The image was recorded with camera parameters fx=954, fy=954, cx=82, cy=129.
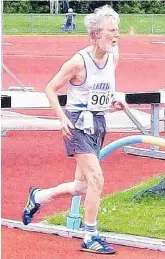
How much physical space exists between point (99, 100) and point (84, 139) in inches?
11.9

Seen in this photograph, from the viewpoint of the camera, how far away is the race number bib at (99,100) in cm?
689

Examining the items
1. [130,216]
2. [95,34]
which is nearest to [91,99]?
[95,34]

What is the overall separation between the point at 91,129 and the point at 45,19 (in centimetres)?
2542

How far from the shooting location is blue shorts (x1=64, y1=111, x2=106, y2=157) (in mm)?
6871

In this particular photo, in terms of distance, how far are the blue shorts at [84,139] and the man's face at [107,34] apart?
52cm

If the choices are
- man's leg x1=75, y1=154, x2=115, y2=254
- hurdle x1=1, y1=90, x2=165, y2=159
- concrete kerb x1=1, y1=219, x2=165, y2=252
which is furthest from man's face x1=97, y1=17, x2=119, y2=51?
hurdle x1=1, y1=90, x2=165, y2=159

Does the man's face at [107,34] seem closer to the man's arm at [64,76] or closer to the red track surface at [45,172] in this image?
the man's arm at [64,76]

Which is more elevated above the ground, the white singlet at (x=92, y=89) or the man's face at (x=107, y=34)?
the man's face at (x=107, y=34)

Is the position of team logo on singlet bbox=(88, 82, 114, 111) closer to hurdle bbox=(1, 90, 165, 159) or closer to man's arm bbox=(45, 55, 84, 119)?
man's arm bbox=(45, 55, 84, 119)

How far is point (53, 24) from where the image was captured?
3462cm

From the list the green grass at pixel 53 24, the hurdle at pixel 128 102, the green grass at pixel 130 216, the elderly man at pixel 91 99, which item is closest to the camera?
the elderly man at pixel 91 99

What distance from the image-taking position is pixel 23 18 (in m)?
32.7

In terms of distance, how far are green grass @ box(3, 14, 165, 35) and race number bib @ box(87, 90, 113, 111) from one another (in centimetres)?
2394

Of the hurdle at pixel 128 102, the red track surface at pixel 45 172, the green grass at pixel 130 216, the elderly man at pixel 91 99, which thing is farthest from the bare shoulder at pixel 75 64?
the hurdle at pixel 128 102
